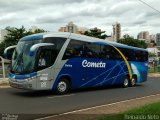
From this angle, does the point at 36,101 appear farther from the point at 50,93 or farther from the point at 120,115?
the point at 120,115

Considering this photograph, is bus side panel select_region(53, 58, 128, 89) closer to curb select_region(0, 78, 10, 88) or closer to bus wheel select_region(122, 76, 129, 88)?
bus wheel select_region(122, 76, 129, 88)

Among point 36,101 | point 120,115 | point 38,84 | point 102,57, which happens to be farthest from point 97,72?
point 120,115

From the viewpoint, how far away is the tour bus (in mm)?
17625

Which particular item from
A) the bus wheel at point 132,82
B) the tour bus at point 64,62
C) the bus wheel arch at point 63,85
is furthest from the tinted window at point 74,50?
the bus wheel at point 132,82

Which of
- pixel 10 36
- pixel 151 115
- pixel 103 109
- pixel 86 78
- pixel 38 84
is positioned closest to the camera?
pixel 151 115

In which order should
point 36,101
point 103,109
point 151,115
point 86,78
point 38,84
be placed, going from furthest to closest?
point 86,78 < point 38,84 < point 36,101 < point 103,109 < point 151,115

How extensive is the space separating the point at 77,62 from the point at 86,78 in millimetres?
1476

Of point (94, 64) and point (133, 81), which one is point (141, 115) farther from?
point (133, 81)

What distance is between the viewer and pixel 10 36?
70.2 m

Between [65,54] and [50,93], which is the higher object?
[65,54]

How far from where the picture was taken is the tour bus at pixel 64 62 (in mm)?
17625

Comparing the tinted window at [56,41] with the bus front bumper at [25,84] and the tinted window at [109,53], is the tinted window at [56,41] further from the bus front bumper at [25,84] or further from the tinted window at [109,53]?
the tinted window at [109,53]

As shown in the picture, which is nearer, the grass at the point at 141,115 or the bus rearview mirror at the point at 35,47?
the grass at the point at 141,115

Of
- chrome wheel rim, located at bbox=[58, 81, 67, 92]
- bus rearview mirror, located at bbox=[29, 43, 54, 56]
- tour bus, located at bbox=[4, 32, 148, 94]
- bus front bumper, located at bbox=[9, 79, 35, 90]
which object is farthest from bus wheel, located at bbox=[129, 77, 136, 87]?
bus front bumper, located at bbox=[9, 79, 35, 90]
